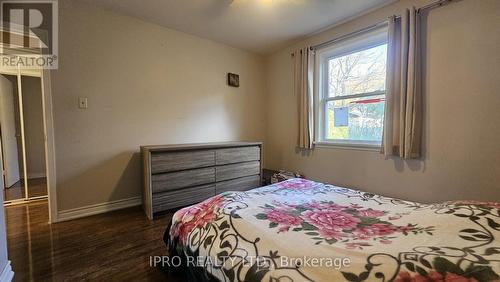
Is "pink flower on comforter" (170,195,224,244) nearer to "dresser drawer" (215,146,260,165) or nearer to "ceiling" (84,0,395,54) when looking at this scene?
"dresser drawer" (215,146,260,165)

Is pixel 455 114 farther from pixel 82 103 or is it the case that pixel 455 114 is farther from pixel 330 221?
pixel 82 103

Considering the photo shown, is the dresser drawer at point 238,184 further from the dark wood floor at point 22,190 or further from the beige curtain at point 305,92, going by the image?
the dark wood floor at point 22,190

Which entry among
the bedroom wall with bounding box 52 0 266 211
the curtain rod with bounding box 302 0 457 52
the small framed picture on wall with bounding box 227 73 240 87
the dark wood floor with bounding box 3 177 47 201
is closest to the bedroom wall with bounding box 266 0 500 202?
the curtain rod with bounding box 302 0 457 52

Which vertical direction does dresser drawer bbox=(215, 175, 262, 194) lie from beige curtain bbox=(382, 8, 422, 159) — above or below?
below

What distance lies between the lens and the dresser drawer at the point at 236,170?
2.83 metres

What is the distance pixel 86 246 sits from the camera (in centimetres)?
181

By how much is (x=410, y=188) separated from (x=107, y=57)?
3551 millimetres

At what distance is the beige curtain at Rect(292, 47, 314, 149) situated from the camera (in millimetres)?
3061

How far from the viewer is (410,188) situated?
88.4 inches

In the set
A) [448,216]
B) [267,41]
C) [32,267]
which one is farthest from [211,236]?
[267,41]

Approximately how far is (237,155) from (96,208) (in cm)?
174

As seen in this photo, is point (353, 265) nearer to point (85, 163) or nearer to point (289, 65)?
point (85, 163)

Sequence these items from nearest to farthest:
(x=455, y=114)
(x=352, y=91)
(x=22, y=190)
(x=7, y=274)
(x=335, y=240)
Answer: (x=335, y=240) < (x=7, y=274) < (x=455, y=114) < (x=352, y=91) < (x=22, y=190)

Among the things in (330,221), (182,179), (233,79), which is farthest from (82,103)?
(330,221)
